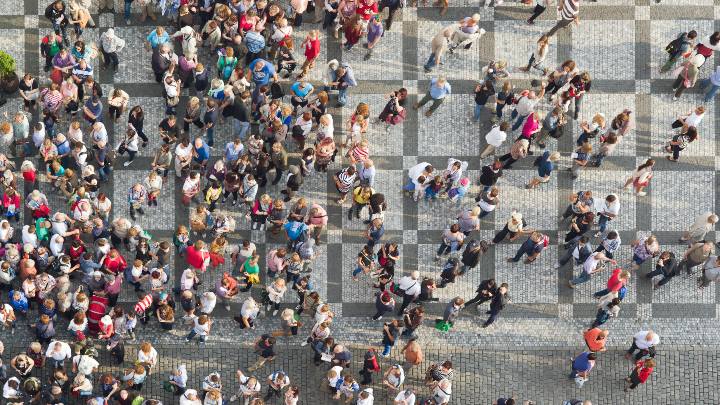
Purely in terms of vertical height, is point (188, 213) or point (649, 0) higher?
point (649, 0)

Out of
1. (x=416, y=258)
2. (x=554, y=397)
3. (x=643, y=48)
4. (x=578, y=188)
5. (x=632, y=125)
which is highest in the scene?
(x=643, y=48)

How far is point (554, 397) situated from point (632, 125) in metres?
6.69

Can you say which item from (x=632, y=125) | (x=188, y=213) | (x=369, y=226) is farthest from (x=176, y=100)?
(x=632, y=125)

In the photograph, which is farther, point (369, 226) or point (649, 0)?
point (649, 0)

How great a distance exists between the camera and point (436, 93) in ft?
78.4

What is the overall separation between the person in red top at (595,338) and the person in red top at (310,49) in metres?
8.81

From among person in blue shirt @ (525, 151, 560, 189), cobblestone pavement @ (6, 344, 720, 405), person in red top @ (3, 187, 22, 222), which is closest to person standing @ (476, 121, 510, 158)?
person in blue shirt @ (525, 151, 560, 189)

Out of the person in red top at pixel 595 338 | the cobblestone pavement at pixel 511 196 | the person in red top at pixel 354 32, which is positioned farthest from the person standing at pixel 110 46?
the person in red top at pixel 595 338

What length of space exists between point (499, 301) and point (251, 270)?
5421 millimetres

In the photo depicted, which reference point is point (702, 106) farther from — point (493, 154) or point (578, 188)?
point (493, 154)

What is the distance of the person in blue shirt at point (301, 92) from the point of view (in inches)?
930

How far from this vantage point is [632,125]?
82.0 ft

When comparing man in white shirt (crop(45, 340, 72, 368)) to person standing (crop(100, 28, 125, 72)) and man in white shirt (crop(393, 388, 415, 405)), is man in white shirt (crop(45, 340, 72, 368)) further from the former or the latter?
man in white shirt (crop(393, 388, 415, 405))

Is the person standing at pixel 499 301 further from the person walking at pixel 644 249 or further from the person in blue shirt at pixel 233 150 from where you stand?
the person in blue shirt at pixel 233 150
